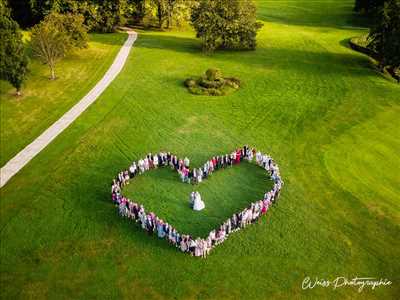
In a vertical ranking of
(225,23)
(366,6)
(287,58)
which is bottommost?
(287,58)

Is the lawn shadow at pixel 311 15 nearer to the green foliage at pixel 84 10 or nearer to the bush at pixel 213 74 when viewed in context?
the green foliage at pixel 84 10

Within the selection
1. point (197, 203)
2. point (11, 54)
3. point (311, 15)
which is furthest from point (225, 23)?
point (197, 203)

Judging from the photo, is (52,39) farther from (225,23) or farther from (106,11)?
(225,23)

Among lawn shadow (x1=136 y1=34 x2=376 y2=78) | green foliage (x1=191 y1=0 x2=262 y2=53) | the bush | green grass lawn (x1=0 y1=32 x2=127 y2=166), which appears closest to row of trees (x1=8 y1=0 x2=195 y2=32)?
green grass lawn (x1=0 y1=32 x2=127 y2=166)

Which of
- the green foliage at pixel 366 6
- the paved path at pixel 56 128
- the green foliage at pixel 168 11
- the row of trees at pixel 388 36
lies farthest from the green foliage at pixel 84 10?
the green foliage at pixel 366 6

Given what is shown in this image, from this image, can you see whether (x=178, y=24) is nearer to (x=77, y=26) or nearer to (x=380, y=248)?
(x=77, y=26)

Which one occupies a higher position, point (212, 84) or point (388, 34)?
point (388, 34)
